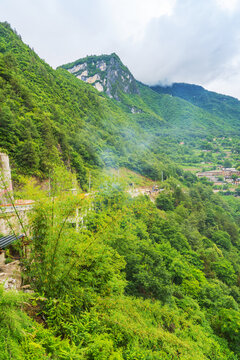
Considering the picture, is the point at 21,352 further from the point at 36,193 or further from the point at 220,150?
the point at 220,150

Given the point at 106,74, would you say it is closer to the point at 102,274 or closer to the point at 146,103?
the point at 146,103

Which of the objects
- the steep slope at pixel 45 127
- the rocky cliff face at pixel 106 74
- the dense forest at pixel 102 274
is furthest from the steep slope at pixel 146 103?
the dense forest at pixel 102 274

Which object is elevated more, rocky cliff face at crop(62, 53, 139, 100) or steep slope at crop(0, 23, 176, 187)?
rocky cliff face at crop(62, 53, 139, 100)

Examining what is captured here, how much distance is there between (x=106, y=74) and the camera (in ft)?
513

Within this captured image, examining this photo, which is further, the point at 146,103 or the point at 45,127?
the point at 146,103

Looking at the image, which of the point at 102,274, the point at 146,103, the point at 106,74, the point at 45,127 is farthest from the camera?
the point at 146,103

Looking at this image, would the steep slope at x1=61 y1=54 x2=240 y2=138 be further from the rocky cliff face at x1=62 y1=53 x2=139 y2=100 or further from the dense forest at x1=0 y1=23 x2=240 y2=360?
the dense forest at x1=0 y1=23 x2=240 y2=360

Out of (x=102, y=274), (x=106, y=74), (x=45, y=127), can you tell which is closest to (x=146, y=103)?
(x=106, y=74)

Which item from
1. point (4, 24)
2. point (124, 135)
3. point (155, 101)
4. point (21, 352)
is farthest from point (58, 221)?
point (155, 101)

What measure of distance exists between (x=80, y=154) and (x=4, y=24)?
196ft

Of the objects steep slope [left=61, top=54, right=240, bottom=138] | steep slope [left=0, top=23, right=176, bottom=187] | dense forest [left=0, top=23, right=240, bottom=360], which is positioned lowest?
dense forest [left=0, top=23, right=240, bottom=360]

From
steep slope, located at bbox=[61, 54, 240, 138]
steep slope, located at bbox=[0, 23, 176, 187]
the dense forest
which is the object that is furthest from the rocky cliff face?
the dense forest

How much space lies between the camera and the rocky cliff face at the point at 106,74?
149 m

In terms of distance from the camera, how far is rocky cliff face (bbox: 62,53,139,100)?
149 metres
